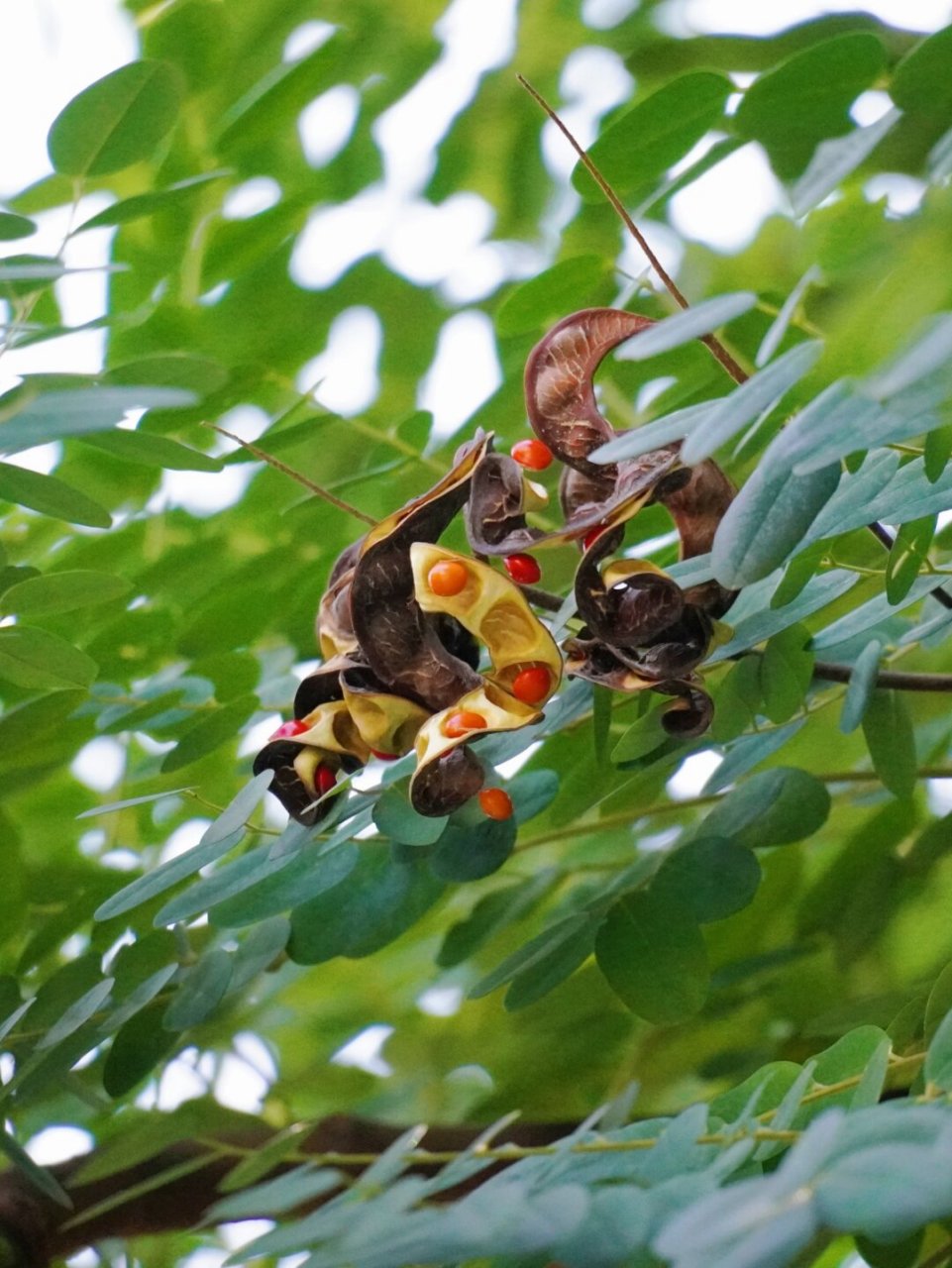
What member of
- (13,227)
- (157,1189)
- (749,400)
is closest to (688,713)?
(749,400)

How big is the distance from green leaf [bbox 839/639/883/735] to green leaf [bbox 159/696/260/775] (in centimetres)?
23

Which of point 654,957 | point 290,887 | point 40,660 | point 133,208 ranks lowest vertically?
point 654,957

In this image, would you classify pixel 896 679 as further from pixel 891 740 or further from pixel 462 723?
pixel 462 723

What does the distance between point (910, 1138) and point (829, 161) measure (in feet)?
0.85

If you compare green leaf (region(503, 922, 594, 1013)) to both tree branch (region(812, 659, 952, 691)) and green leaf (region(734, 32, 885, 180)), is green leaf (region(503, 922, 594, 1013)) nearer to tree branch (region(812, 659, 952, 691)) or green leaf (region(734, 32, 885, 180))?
tree branch (region(812, 659, 952, 691))

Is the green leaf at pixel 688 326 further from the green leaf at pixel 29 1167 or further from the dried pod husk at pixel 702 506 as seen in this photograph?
the green leaf at pixel 29 1167

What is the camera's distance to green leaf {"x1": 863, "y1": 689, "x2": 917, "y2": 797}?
50 centimetres

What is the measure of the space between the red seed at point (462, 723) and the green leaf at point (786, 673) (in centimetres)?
14

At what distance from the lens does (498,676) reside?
14.7 inches

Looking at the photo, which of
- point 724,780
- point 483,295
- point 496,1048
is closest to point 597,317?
Answer: point 724,780

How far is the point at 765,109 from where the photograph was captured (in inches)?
19.2

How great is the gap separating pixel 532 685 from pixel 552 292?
0.70ft

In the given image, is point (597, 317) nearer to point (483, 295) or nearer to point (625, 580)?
point (625, 580)

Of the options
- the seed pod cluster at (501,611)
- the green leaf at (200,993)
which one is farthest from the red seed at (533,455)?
the green leaf at (200,993)
